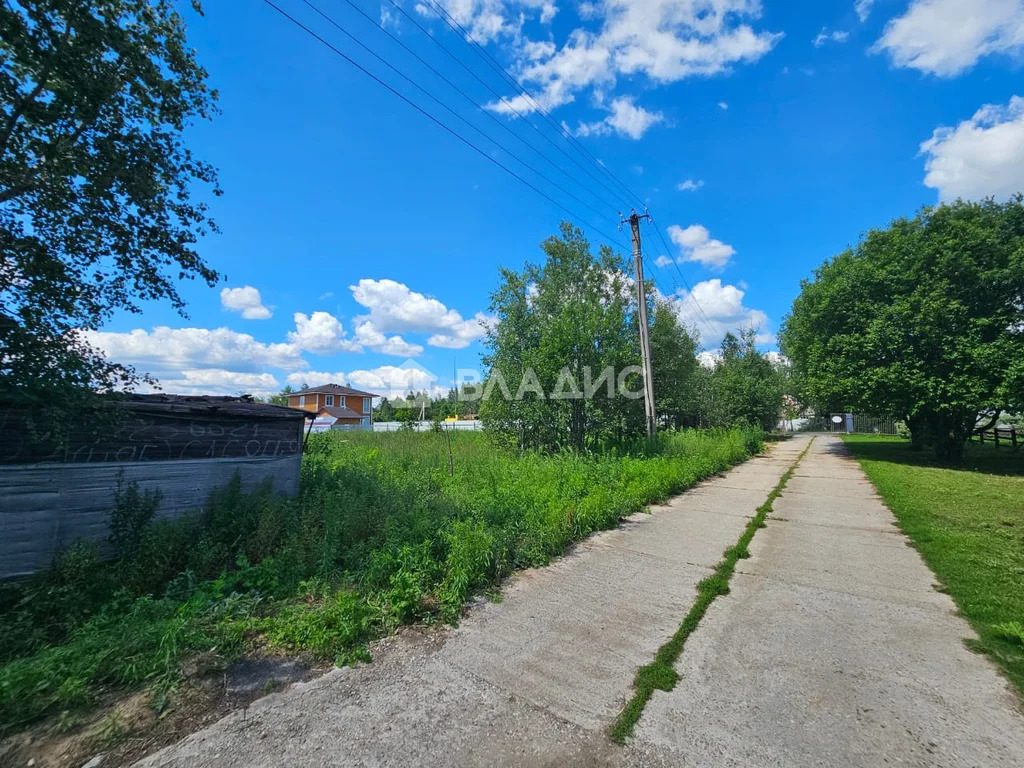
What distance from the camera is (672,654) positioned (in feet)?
10.4

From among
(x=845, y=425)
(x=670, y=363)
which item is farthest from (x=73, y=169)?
(x=845, y=425)

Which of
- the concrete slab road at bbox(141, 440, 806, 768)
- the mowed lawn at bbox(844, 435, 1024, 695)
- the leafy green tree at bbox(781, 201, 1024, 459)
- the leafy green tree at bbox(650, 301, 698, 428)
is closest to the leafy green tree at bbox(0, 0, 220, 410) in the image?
the concrete slab road at bbox(141, 440, 806, 768)

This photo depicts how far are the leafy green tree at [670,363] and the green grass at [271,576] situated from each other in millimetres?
11712

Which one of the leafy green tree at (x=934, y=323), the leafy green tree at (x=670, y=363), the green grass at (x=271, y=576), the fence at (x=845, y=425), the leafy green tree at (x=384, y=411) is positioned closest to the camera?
the green grass at (x=271, y=576)

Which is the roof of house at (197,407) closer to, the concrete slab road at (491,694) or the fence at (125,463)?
the fence at (125,463)

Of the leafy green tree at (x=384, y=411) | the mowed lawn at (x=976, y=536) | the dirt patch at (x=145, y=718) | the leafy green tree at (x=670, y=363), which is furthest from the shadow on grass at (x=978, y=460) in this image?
the leafy green tree at (x=384, y=411)

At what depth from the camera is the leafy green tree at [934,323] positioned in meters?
13.2

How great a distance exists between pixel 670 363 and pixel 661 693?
1743 cm

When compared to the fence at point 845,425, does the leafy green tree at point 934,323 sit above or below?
above

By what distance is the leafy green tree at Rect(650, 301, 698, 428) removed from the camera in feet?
60.6

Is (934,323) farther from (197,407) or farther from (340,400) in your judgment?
(340,400)

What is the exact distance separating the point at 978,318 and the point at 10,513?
21751 millimetres

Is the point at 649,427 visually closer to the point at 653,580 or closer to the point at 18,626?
the point at 653,580

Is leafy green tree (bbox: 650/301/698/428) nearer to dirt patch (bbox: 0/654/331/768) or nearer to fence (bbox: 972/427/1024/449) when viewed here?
fence (bbox: 972/427/1024/449)
